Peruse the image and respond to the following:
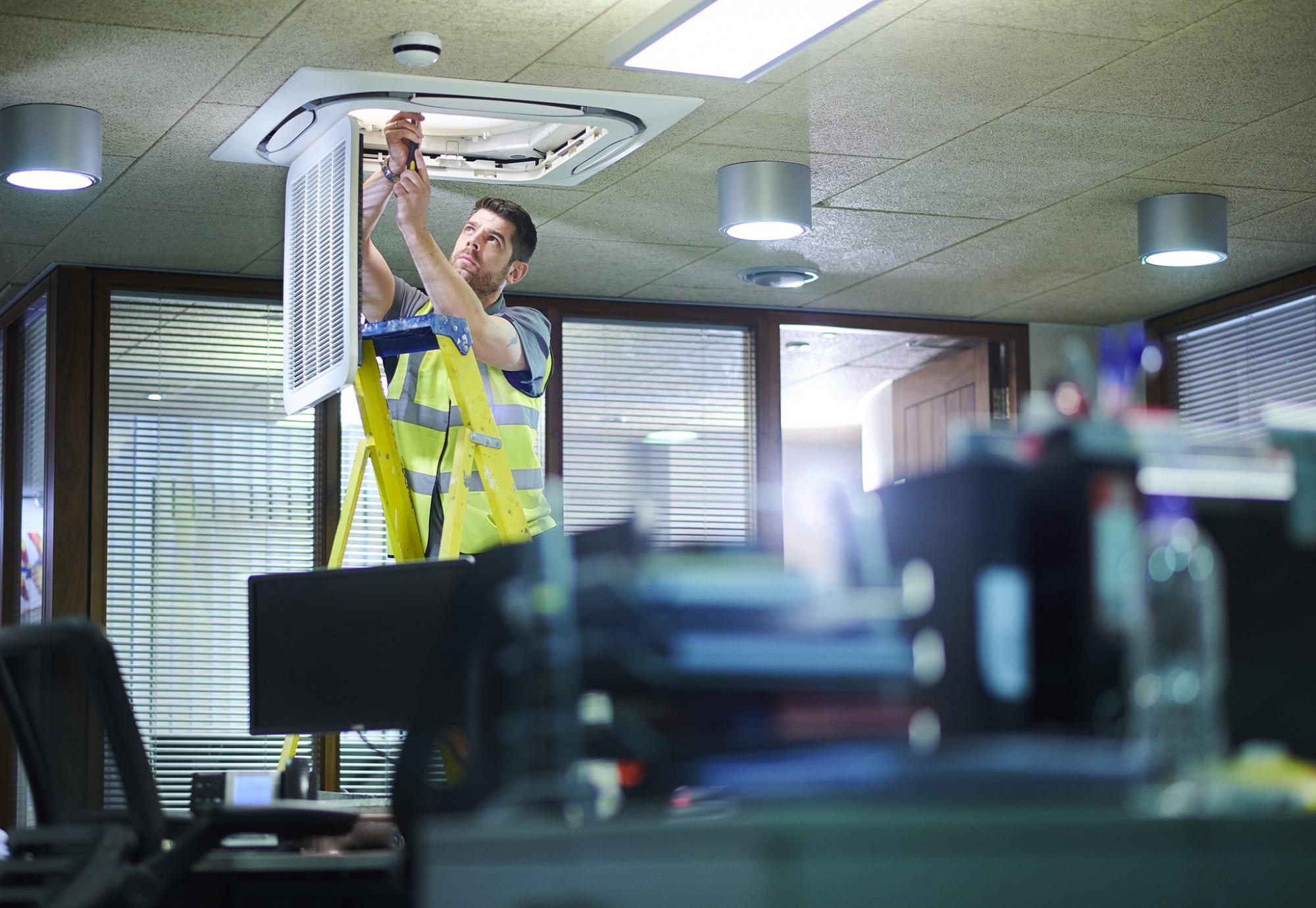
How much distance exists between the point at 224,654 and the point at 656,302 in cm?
208

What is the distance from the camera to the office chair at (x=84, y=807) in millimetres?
2307

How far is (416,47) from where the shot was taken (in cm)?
375

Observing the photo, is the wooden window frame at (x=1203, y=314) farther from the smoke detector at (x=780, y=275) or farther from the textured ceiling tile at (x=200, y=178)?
the textured ceiling tile at (x=200, y=178)

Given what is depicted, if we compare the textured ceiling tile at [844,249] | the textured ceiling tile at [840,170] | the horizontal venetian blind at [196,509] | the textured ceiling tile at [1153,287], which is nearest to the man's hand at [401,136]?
the textured ceiling tile at [840,170]

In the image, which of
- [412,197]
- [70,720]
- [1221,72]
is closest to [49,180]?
[412,197]

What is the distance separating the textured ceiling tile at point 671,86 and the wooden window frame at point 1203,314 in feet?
9.03

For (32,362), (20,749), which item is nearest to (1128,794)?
(20,749)

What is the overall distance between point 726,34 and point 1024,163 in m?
1.33

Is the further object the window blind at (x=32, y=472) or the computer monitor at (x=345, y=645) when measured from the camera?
the window blind at (x=32, y=472)

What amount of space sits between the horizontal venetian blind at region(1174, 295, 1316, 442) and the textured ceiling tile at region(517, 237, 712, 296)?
2026 millimetres

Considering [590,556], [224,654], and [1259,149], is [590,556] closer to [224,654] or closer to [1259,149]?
[1259,149]

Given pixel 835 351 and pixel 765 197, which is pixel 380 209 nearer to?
pixel 765 197

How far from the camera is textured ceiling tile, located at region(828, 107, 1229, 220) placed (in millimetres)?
4371

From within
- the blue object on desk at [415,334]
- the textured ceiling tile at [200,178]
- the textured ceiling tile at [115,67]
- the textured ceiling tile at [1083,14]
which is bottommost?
the blue object on desk at [415,334]
